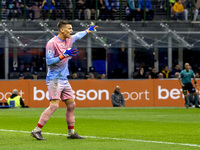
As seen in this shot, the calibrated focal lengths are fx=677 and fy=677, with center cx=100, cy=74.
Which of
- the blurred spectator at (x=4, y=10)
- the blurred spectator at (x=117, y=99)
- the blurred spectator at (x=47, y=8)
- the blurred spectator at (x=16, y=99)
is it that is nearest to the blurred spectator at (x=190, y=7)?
the blurred spectator at (x=47, y=8)

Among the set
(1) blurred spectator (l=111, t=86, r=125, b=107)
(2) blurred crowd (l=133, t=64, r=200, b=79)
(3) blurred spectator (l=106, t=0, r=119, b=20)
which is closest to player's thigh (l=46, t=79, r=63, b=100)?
(1) blurred spectator (l=111, t=86, r=125, b=107)

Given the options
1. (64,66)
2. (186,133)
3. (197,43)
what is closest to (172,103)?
(197,43)

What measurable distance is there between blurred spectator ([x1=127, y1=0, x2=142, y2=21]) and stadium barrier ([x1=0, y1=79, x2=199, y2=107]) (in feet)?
23.7

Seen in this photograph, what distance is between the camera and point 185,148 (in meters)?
9.48

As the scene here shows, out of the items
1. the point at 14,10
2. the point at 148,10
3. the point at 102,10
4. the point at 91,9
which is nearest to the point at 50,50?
the point at 14,10

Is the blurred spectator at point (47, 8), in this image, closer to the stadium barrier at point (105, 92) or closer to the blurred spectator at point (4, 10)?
the blurred spectator at point (4, 10)

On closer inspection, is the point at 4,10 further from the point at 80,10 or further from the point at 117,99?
the point at 117,99

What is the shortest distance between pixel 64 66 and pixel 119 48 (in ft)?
92.6

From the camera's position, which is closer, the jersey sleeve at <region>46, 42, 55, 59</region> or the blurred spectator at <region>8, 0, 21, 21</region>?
the jersey sleeve at <region>46, 42, 55, 59</region>

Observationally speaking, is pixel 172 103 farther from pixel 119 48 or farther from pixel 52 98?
pixel 52 98

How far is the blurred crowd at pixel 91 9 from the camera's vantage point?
1489 inches

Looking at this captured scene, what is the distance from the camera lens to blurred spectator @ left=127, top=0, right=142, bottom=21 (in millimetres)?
39188

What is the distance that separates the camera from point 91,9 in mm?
38656

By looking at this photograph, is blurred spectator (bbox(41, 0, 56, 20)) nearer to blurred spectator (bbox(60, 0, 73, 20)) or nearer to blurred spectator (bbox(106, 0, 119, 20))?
blurred spectator (bbox(60, 0, 73, 20))
